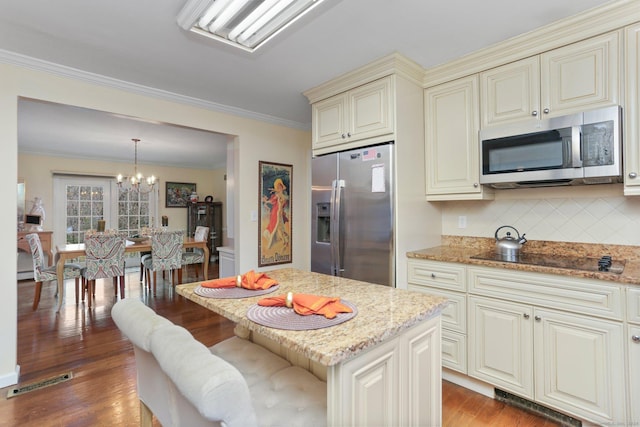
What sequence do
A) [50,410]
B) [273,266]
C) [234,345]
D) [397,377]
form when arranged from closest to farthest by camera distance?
[397,377] → [234,345] → [50,410] → [273,266]

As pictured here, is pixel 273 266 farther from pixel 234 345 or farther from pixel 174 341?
pixel 174 341

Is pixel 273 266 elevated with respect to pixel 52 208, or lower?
lower

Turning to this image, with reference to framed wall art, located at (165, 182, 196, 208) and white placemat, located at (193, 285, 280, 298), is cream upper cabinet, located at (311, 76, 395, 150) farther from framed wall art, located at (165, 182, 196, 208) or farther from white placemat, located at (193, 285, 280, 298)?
framed wall art, located at (165, 182, 196, 208)

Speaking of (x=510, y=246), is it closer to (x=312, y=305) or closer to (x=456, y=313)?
(x=456, y=313)

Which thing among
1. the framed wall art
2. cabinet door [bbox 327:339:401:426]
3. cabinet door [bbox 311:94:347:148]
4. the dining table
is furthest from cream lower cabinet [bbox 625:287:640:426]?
the framed wall art

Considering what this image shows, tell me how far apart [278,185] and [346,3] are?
229 cm

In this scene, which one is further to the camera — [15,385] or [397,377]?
[15,385]

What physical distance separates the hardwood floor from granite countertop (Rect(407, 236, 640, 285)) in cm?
88

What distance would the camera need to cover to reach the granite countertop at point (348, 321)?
0.87 m

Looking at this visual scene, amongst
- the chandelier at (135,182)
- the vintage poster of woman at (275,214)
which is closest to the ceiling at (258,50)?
the vintage poster of woman at (275,214)

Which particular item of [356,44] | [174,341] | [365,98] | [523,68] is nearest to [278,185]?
[365,98]

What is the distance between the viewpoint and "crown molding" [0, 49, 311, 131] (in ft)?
7.37

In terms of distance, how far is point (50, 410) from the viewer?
1.94 metres

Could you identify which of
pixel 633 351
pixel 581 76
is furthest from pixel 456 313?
pixel 581 76
